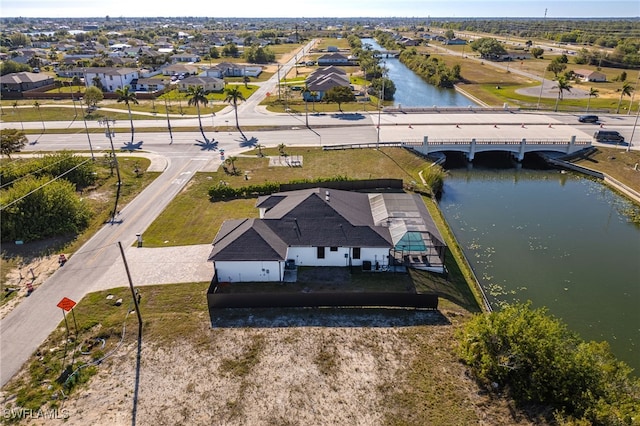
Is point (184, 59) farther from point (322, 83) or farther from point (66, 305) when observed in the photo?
point (66, 305)

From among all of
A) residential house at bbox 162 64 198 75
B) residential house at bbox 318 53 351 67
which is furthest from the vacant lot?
residential house at bbox 318 53 351 67

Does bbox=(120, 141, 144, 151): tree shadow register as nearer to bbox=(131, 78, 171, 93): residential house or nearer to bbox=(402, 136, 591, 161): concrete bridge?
bbox=(402, 136, 591, 161): concrete bridge

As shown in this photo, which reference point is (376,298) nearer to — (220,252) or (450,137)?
(220,252)

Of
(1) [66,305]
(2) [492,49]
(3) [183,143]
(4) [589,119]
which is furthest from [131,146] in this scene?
(2) [492,49]

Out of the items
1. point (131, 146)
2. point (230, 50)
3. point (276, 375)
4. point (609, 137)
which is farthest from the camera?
point (230, 50)

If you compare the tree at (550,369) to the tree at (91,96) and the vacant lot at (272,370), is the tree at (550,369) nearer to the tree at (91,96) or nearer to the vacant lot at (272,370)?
the vacant lot at (272,370)

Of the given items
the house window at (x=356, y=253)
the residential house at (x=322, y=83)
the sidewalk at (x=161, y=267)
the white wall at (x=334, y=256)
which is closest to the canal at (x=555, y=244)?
the white wall at (x=334, y=256)
